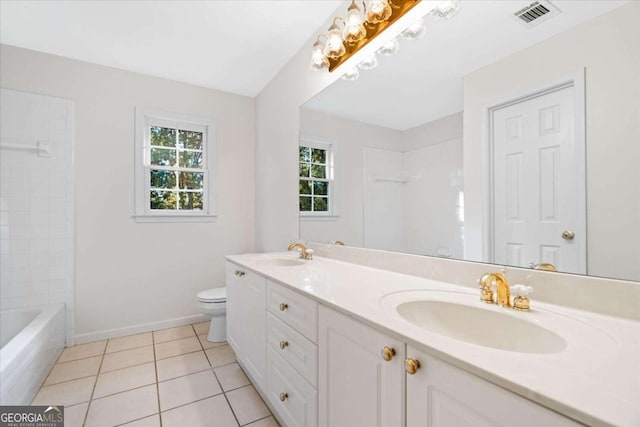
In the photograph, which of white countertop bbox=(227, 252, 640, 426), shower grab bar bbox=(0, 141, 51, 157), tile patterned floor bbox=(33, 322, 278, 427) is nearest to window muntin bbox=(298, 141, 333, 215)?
white countertop bbox=(227, 252, 640, 426)

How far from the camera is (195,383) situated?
1862mm

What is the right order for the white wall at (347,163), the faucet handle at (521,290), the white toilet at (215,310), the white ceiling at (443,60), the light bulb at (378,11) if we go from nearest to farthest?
the faucet handle at (521,290) < the white ceiling at (443,60) < the light bulb at (378,11) < the white wall at (347,163) < the white toilet at (215,310)

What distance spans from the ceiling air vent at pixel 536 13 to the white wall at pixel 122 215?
1.90 m

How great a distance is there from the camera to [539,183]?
996 millimetres

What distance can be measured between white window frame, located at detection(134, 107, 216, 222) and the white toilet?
87cm

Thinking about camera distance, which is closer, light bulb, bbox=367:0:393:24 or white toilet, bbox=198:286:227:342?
light bulb, bbox=367:0:393:24

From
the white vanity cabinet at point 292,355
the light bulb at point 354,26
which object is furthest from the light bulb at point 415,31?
the white vanity cabinet at point 292,355

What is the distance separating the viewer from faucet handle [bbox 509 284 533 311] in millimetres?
902

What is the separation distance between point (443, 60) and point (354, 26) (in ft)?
1.97

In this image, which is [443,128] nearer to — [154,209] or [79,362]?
[154,209]

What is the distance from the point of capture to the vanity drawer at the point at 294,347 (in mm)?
1122

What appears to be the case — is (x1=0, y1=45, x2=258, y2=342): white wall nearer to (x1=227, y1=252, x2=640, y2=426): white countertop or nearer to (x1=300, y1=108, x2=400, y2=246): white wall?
(x1=300, y1=108, x2=400, y2=246): white wall

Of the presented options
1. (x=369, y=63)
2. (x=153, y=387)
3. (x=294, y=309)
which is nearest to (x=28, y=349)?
(x=153, y=387)

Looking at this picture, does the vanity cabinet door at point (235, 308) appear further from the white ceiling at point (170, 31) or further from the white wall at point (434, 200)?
the white ceiling at point (170, 31)
